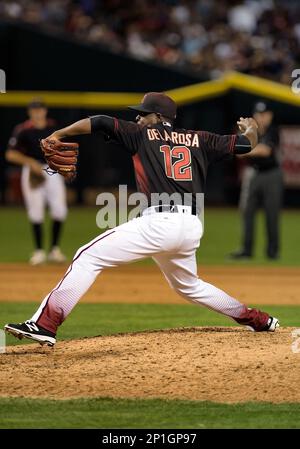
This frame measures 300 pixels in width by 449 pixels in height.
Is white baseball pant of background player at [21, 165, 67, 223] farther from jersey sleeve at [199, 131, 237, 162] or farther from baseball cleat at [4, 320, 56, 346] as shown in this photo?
baseball cleat at [4, 320, 56, 346]

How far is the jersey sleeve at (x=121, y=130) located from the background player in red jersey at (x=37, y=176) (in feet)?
20.0

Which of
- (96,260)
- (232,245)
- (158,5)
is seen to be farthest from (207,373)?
(158,5)

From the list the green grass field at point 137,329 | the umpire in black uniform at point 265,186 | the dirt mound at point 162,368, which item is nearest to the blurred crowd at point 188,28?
the green grass field at point 137,329

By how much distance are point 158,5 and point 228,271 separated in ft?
42.0

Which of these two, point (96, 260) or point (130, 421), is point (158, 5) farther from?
point (130, 421)

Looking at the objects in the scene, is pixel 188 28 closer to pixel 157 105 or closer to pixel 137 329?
pixel 137 329

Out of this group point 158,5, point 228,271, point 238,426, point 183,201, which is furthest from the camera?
point 158,5

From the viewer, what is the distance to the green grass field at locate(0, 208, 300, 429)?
513 cm

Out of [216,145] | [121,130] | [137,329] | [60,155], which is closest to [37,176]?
[137,329]

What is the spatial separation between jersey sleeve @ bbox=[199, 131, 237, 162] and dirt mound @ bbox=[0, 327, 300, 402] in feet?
4.29

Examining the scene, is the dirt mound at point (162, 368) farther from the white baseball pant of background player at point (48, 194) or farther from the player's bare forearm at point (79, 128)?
the white baseball pant of background player at point (48, 194)

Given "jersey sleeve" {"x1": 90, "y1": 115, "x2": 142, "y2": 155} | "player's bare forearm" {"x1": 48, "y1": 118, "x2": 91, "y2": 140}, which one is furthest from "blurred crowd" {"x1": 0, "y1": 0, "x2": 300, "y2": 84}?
"player's bare forearm" {"x1": 48, "y1": 118, "x2": 91, "y2": 140}

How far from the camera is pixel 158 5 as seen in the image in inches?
935

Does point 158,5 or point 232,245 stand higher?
point 158,5
